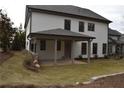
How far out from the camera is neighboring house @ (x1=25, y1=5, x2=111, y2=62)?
22.3m

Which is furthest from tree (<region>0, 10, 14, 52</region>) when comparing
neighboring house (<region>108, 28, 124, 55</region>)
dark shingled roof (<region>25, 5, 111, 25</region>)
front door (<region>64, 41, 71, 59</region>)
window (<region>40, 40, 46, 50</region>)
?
neighboring house (<region>108, 28, 124, 55</region>)

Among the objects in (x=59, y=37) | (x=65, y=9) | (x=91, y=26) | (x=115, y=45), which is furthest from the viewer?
(x=115, y=45)

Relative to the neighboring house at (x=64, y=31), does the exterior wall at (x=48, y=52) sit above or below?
below

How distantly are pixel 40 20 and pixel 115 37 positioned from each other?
20805 mm

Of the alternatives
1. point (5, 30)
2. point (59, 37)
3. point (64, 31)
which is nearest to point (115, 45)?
point (64, 31)

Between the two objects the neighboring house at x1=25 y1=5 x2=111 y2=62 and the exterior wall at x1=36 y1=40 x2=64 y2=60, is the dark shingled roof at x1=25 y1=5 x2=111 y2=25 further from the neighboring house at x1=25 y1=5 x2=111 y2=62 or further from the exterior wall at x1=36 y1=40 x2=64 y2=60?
the exterior wall at x1=36 y1=40 x2=64 y2=60

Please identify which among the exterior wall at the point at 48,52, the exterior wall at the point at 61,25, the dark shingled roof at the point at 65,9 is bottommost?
the exterior wall at the point at 48,52

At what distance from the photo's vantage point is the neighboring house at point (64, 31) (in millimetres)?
22327

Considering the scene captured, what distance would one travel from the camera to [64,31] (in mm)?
23219

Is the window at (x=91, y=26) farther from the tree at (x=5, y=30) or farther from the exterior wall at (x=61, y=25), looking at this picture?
the tree at (x=5, y=30)

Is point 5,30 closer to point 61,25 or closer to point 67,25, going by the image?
point 61,25

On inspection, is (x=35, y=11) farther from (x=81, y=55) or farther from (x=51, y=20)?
(x=81, y=55)

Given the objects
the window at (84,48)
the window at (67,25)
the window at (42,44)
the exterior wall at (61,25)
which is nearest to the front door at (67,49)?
the exterior wall at (61,25)

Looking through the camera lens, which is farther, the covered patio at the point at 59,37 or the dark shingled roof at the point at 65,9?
the dark shingled roof at the point at 65,9
